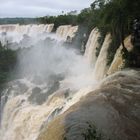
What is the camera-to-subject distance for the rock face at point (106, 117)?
437 inches

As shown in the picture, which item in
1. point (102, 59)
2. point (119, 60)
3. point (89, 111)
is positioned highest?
point (89, 111)

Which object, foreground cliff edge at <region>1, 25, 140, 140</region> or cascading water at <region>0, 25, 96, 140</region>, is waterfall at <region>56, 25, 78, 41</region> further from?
foreground cliff edge at <region>1, 25, 140, 140</region>

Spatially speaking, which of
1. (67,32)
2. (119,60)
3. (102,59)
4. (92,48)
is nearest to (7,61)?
(67,32)

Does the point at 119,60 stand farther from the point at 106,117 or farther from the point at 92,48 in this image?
the point at 106,117

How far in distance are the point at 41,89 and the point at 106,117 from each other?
57.4 ft

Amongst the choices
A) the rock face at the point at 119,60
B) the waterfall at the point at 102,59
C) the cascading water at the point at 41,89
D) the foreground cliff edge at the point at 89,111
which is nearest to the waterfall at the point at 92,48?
the cascading water at the point at 41,89

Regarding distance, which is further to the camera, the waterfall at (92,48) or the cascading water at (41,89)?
the waterfall at (92,48)

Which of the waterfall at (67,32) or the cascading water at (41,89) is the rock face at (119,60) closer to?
the cascading water at (41,89)

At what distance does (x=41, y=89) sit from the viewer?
96.2ft

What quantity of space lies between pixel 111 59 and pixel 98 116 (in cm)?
1268

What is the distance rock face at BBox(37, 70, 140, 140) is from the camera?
1111 centimetres

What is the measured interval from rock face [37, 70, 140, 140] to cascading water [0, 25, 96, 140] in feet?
16.7

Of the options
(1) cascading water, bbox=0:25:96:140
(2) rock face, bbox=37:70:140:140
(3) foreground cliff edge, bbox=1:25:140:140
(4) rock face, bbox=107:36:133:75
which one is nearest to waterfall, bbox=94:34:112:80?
(3) foreground cliff edge, bbox=1:25:140:140

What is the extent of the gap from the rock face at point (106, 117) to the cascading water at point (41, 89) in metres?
5.09
